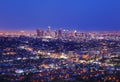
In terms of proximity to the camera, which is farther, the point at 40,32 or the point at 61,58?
the point at 40,32

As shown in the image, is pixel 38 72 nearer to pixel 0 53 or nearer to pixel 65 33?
pixel 0 53

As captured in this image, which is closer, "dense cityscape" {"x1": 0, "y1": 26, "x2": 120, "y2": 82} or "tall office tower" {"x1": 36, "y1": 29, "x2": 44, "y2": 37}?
"dense cityscape" {"x1": 0, "y1": 26, "x2": 120, "y2": 82}

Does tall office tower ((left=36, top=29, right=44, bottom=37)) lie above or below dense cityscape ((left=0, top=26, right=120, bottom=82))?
Result: above

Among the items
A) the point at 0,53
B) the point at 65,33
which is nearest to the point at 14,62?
the point at 0,53

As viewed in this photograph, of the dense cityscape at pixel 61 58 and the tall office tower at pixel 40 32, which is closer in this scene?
the dense cityscape at pixel 61 58

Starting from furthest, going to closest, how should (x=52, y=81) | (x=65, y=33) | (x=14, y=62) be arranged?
(x=65, y=33)
(x=14, y=62)
(x=52, y=81)

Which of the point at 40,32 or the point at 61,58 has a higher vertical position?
the point at 40,32

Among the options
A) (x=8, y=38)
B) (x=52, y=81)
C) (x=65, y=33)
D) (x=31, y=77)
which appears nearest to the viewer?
(x=52, y=81)

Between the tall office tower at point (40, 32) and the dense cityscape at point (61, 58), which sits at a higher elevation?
the tall office tower at point (40, 32)
